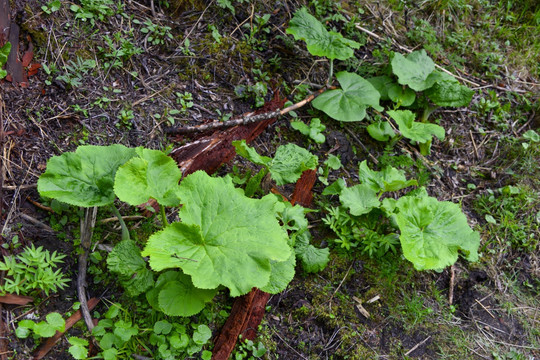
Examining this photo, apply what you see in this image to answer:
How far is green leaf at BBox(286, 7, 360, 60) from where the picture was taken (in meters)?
3.50

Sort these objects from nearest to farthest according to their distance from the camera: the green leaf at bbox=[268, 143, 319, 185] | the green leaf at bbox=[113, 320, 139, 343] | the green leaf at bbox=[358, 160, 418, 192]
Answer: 1. the green leaf at bbox=[113, 320, 139, 343]
2. the green leaf at bbox=[268, 143, 319, 185]
3. the green leaf at bbox=[358, 160, 418, 192]

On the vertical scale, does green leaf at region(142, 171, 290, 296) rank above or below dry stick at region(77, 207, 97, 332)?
above

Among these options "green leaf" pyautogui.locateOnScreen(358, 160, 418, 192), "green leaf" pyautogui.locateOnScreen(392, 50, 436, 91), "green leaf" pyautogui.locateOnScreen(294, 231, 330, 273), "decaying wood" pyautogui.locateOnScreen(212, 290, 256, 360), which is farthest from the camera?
"green leaf" pyautogui.locateOnScreen(392, 50, 436, 91)

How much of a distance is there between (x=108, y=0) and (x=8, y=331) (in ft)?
7.67

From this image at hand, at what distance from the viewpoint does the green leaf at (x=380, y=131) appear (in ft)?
12.1

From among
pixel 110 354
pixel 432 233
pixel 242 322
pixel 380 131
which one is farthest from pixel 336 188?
pixel 110 354

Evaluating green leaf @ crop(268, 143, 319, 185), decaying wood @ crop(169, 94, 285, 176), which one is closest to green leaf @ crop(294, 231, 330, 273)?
green leaf @ crop(268, 143, 319, 185)

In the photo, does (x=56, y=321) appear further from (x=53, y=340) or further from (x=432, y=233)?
(x=432, y=233)

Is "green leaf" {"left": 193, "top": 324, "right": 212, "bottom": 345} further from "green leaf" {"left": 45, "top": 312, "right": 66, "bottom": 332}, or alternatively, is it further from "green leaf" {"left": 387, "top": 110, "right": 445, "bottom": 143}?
"green leaf" {"left": 387, "top": 110, "right": 445, "bottom": 143}

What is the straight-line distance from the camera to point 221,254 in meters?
2.14

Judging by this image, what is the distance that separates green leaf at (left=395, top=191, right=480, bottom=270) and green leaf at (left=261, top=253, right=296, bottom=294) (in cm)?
80

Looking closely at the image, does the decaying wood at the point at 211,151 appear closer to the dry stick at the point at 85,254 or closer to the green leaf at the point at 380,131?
the dry stick at the point at 85,254

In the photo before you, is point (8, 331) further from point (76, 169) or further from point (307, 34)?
point (307, 34)

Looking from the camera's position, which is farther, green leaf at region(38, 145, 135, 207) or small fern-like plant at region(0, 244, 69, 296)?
green leaf at region(38, 145, 135, 207)
